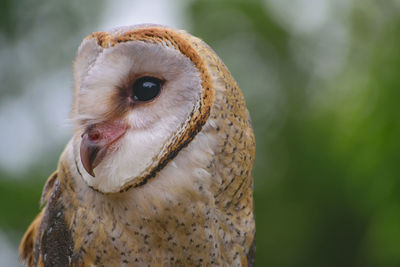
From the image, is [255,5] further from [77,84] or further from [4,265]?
[77,84]

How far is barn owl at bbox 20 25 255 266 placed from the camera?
116 cm

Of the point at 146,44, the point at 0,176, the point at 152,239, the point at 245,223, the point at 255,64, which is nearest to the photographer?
the point at 146,44

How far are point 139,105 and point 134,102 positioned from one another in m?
0.02

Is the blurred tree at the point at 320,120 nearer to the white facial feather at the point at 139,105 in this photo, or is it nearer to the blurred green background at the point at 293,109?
the blurred green background at the point at 293,109

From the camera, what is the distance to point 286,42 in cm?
888

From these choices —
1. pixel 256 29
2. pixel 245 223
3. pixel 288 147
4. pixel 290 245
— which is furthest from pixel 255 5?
pixel 245 223

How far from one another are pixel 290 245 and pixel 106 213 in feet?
17.6

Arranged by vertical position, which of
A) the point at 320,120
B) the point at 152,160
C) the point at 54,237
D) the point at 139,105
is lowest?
the point at 320,120

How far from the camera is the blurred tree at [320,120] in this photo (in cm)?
387

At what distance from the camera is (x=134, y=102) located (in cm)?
117

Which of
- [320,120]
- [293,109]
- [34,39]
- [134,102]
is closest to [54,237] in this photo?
[134,102]

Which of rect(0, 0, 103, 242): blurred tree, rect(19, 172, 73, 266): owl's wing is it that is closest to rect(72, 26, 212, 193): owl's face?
rect(19, 172, 73, 266): owl's wing

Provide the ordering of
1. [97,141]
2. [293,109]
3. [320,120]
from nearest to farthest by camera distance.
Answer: [97,141], [320,120], [293,109]

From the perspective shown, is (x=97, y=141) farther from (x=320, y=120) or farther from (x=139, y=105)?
(x=320, y=120)
